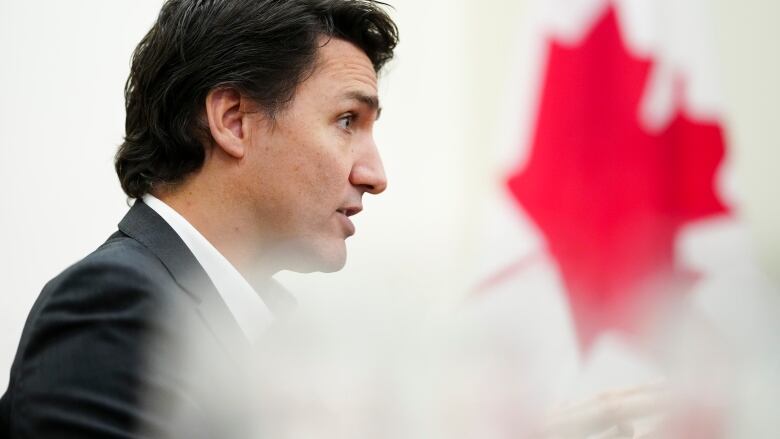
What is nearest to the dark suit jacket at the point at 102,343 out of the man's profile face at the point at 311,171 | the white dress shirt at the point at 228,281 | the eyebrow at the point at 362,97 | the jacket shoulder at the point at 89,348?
the jacket shoulder at the point at 89,348

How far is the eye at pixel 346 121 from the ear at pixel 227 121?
0.12m

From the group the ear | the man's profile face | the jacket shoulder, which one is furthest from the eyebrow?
the jacket shoulder

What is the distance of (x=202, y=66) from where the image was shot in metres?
1.28

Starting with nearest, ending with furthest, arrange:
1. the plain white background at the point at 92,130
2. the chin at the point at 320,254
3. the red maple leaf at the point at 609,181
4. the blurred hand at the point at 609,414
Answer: the blurred hand at the point at 609,414 → the red maple leaf at the point at 609,181 → the chin at the point at 320,254 → the plain white background at the point at 92,130

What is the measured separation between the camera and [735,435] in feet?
2.12

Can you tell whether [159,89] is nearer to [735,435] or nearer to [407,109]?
[407,109]

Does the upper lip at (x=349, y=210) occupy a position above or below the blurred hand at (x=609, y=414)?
above

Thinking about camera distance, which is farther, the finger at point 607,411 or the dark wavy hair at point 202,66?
the dark wavy hair at point 202,66

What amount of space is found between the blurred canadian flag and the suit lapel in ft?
0.94

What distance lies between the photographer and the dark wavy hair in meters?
1.28

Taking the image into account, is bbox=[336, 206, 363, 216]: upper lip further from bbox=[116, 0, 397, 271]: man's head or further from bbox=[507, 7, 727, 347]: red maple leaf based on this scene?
bbox=[507, 7, 727, 347]: red maple leaf

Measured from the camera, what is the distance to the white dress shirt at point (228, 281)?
1157mm

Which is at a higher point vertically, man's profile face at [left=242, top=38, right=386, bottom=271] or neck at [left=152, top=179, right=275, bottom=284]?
man's profile face at [left=242, top=38, right=386, bottom=271]

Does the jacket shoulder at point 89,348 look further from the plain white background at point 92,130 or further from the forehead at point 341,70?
the forehead at point 341,70
